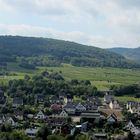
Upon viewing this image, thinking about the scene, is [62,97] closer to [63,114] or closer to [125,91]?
[125,91]

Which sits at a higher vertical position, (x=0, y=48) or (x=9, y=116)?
(x=0, y=48)

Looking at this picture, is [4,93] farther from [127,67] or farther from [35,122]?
[127,67]

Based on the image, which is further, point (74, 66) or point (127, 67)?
point (127, 67)

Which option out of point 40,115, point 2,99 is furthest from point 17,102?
point 40,115

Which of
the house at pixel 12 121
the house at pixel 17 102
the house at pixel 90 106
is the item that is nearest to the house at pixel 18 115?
the house at pixel 12 121

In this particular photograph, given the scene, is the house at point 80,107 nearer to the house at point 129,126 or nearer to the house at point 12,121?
the house at point 129,126

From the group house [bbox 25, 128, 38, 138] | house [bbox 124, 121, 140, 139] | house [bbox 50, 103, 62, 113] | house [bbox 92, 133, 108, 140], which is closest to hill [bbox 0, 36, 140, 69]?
house [bbox 50, 103, 62, 113]

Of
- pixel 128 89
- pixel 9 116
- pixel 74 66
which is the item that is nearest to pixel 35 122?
pixel 9 116
